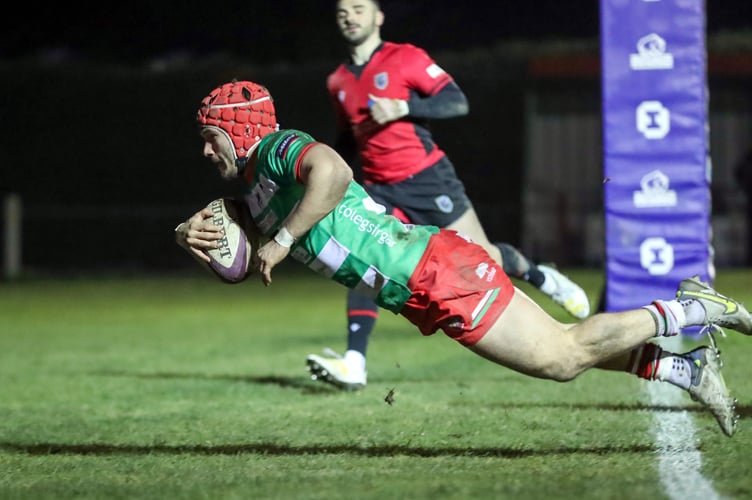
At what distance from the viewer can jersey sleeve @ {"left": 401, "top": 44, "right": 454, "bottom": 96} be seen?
24.0 ft

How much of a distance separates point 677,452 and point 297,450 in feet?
5.36

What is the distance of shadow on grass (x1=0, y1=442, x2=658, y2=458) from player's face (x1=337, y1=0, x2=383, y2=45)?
2622 mm

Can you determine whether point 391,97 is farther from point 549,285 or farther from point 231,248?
point 231,248

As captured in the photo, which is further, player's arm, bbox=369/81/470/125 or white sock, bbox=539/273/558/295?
white sock, bbox=539/273/558/295

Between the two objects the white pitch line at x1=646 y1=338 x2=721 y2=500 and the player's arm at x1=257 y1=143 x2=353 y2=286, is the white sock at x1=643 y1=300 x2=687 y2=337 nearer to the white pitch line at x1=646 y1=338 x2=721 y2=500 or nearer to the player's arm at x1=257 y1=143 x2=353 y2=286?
the white pitch line at x1=646 y1=338 x2=721 y2=500

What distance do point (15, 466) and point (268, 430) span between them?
4.25ft

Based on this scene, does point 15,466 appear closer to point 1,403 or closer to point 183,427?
point 183,427

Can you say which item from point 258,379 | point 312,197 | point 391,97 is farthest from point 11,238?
point 312,197

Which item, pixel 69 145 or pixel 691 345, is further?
pixel 69 145

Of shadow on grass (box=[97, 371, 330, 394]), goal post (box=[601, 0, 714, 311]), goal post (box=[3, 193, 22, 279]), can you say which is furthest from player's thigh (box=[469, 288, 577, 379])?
goal post (box=[3, 193, 22, 279])

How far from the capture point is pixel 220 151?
5.11 m

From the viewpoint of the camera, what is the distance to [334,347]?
1024cm


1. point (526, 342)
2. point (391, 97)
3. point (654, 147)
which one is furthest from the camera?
point (654, 147)

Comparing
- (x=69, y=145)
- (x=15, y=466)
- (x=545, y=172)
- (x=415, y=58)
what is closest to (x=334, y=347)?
(x=415, y=58)
